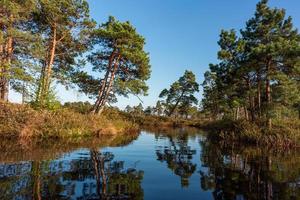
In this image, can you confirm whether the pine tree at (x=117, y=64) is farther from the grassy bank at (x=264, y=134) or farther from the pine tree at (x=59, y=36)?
the grassy bank at (x=264, y=134)

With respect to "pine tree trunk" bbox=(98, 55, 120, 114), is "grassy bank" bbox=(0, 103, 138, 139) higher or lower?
lower

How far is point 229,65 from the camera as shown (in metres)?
23.6

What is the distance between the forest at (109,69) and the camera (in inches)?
741

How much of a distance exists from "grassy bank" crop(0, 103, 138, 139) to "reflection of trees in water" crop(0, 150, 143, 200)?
323 inches

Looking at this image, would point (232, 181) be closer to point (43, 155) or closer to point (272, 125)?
point (43, 155)

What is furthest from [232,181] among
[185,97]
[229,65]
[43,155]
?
[185,97]

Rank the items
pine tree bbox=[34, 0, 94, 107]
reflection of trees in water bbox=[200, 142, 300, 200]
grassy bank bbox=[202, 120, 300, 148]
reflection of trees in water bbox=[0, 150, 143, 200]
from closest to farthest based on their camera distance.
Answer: reflection of trees in water bbox=[0, 150, 143, 200] < reflection of trees in water bbox=[200, 142, 300, 200] < grassy bank bbox=[202, 120, 300, 148] < pine tree bbox=[34, 0, 94, 107]

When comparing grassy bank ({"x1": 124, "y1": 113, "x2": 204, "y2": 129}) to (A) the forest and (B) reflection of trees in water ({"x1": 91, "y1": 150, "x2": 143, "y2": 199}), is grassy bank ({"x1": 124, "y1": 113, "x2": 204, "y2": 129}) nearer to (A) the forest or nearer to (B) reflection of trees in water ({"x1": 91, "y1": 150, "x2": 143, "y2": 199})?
(A) the forest

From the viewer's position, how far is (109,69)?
96.1 ft

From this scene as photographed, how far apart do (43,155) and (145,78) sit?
2104 cm

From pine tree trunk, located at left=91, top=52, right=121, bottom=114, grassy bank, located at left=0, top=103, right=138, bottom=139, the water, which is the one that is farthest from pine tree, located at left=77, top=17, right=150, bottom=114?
the water

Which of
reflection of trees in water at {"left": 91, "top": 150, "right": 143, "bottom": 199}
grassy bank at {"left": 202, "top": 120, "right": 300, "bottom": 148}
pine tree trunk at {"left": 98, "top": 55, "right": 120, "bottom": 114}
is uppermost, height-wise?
pine tree trunk at {"left": 98, "top": 55, "right": 120, "bottom": 114}

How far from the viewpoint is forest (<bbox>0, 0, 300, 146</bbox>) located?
1883cm

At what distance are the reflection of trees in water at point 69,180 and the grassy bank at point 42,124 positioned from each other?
26.9ft
